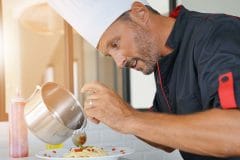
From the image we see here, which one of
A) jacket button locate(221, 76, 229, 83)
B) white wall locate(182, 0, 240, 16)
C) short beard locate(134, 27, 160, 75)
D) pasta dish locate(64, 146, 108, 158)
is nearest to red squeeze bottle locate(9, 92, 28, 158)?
pasta dish locate(64, 146, 108, 158)

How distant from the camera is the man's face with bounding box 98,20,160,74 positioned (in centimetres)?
117

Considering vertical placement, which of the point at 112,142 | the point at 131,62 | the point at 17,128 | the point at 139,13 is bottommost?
the point at 112,142

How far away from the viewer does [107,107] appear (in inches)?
41.1

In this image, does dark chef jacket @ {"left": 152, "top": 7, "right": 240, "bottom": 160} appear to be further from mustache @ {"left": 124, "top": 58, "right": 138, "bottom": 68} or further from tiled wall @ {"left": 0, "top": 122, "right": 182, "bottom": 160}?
tiled wall @ {"left": 0, "top": 122, "right": 182, "bottom": 160}

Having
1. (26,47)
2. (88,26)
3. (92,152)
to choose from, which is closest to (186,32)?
(88,26)

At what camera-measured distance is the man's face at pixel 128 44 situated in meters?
1.17

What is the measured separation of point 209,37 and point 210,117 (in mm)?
206

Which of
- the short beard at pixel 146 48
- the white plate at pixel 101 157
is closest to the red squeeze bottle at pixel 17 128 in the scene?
the white plate at pixel 101 157

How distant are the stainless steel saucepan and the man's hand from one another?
0.18 metres

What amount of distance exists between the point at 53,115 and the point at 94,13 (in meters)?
0.31

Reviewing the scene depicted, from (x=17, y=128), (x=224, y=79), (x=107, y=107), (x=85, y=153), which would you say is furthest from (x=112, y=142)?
(x=224, y=79)

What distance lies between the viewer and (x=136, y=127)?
3.32ft

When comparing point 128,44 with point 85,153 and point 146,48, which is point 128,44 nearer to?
point 146,48

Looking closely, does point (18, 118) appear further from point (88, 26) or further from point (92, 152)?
point (88, 26)
